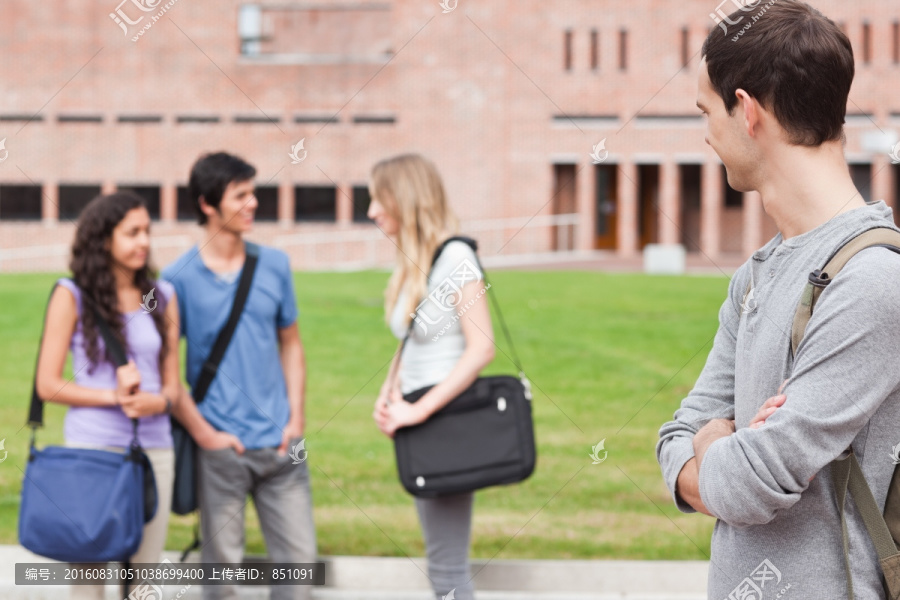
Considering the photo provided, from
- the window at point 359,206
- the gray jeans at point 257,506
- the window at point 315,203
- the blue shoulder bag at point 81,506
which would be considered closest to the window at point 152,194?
the window at point 315,203

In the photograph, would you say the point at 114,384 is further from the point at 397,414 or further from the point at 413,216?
the point at 413,216

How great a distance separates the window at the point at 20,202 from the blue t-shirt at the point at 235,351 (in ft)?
117

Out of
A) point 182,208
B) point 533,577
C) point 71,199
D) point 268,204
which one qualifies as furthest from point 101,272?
point 71,199

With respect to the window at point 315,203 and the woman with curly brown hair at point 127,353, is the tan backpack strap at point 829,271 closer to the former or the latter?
the woman with curly brown hair at point 127,353

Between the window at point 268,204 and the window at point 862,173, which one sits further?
the window at point 268,204

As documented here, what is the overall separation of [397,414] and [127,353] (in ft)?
3.72

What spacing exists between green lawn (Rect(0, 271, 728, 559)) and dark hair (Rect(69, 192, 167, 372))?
231 cm

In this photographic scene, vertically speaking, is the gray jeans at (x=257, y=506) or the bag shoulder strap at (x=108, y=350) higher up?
the bag shoulder strap at (x=108, y=350)

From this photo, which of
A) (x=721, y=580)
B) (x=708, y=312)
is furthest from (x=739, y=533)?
(x=708, y=312)

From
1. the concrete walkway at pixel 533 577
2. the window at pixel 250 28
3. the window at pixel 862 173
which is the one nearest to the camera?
the concrete walkway at pixel 533 577

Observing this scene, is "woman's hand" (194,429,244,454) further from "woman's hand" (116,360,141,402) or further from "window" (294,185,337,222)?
"window" (294,185,337,222)

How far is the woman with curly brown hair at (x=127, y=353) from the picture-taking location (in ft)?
13.1

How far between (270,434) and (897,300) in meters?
3.24

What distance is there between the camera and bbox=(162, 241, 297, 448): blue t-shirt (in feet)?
14.2
